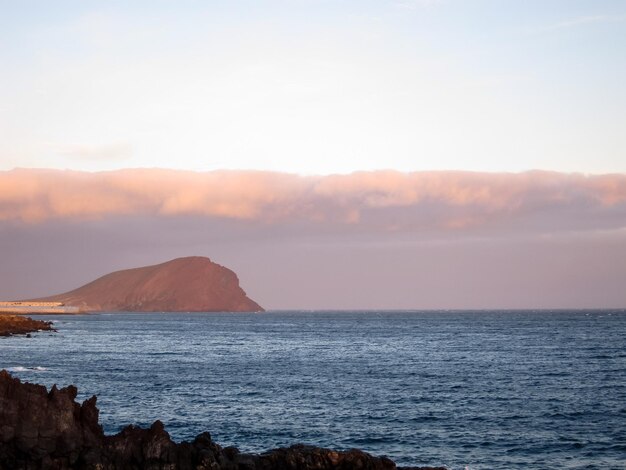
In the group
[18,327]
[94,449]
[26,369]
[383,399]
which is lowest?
[383,399]

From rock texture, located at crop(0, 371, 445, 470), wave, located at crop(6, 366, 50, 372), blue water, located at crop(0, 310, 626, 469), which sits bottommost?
blue water, located at crop(0, 310, 626, 469)

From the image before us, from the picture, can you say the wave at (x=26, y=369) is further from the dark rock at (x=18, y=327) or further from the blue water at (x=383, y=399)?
the dark rock at (x=18, y=327)

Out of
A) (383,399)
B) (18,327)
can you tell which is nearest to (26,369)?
(383,399)

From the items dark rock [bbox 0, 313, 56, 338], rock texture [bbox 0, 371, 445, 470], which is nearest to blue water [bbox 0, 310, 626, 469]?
rock texture [bbox 0, 371, 445, 470]

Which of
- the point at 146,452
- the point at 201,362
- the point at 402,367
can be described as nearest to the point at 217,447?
the point at 146,452

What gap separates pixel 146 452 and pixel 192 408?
23.8 m

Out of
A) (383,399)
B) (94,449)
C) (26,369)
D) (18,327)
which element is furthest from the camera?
(18,327)

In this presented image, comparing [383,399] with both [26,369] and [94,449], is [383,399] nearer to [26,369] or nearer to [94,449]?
[94,449]

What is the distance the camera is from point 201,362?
307ft

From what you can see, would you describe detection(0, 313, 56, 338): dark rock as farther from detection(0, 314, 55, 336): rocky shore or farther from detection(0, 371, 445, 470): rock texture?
detection(0, 371, 445, 470): rock texture

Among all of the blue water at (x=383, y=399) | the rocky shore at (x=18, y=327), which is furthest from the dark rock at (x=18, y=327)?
the blue water at (x=383, y=399)

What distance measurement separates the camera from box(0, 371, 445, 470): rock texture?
29.4 meters

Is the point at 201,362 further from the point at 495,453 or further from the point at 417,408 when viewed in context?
the point at 495,453

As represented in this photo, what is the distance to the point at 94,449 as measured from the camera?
30.3m
